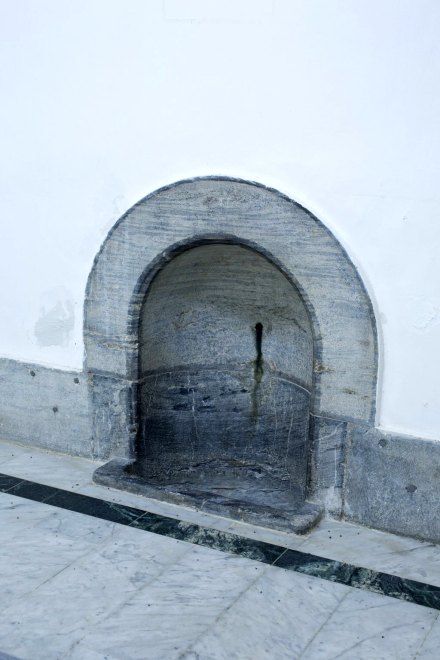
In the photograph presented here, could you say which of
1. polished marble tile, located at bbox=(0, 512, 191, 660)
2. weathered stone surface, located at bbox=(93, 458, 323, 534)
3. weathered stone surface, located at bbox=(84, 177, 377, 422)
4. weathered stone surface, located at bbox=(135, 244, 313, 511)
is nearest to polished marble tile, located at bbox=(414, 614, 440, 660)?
weathered stone surface, located at bbox=(93, 458, 323, 534)

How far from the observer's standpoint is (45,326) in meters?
5.07

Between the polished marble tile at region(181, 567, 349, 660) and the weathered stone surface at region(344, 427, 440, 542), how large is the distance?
1.91ft

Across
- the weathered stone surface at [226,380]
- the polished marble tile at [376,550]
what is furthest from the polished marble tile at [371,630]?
the weathered stone surface at [226,380]

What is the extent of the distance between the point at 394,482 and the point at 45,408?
2.26 metres

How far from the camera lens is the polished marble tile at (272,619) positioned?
3240 millimetres

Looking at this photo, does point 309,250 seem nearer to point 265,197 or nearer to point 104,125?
point 265,197

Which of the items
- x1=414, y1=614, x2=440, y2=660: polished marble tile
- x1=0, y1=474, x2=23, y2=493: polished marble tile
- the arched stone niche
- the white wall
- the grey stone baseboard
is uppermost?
the white wall

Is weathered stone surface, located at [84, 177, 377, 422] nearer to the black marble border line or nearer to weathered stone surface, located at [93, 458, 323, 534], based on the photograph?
weathered stone surface, located at [93, 458, 323, 534]

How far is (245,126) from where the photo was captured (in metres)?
4.08

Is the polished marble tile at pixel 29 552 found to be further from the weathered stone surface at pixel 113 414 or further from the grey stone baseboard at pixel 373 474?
the grey stone baseboard at pixel 373 474

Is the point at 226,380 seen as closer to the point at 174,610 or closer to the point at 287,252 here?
the point at 287,252

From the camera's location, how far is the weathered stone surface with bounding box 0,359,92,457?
5.04 m

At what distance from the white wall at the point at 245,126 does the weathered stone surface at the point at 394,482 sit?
10 cm

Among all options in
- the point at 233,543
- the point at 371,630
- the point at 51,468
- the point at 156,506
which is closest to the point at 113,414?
the point at 51,468
